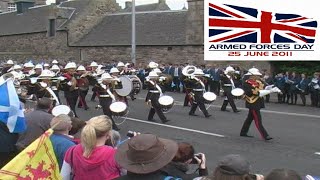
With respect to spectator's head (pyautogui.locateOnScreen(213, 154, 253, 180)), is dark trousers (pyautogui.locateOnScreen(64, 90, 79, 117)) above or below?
below

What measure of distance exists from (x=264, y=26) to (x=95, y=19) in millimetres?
34631

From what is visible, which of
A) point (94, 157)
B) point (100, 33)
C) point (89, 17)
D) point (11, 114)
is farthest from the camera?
point (89, 17)

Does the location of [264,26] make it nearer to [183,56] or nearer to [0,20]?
[183,56]

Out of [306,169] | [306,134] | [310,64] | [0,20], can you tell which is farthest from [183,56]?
[0,20]

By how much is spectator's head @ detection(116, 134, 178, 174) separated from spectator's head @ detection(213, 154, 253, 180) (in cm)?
43

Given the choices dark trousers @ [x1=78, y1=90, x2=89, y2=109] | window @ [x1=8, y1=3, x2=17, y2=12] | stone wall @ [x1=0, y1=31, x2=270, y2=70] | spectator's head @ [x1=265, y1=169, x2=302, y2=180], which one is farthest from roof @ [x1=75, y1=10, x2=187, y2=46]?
window @ [x1=8, y1=3, x2=17, y2=12]

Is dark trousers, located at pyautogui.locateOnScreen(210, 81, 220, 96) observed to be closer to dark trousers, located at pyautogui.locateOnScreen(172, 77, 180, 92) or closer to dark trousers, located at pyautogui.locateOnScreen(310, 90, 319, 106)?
dark trousers, located at pyautogui.locateOnScreen(172, 77, 180, 92)

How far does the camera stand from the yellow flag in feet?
13.6

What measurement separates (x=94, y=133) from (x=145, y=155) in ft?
3.29

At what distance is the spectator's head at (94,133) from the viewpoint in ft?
15.2

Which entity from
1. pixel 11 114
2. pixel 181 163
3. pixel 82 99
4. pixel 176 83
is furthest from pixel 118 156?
pixel 176 83

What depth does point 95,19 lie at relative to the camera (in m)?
48.5

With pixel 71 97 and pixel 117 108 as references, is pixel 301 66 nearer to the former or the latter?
pixel 71 97

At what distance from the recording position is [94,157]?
183 inches
